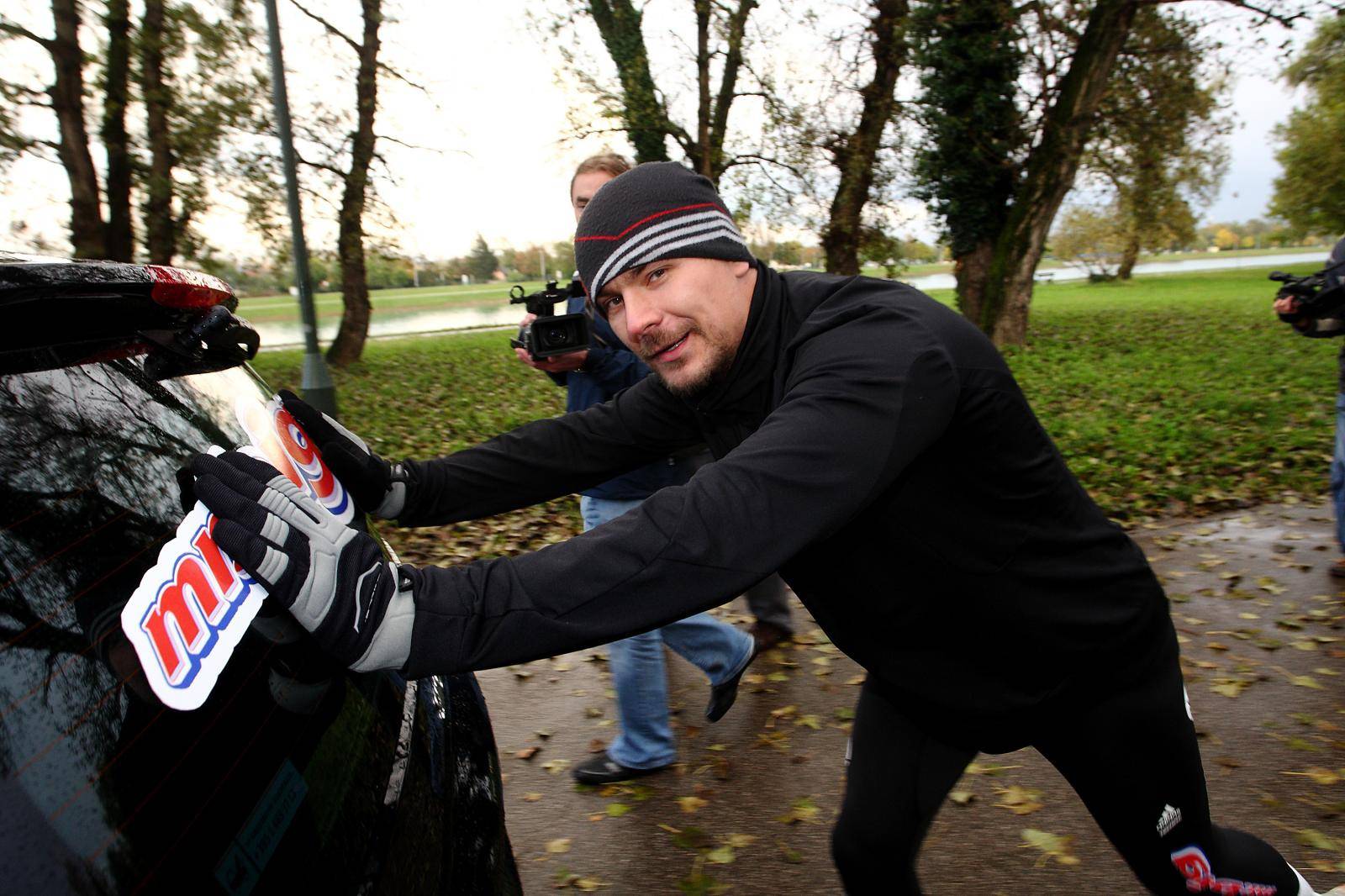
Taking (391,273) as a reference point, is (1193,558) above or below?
below

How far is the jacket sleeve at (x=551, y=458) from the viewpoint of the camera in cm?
230

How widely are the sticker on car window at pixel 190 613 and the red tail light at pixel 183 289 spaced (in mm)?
413

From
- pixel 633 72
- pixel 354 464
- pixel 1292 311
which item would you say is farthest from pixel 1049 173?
pixel 354 464

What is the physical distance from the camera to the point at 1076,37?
53.2 feet

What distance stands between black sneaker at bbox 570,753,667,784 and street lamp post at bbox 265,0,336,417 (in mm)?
6283

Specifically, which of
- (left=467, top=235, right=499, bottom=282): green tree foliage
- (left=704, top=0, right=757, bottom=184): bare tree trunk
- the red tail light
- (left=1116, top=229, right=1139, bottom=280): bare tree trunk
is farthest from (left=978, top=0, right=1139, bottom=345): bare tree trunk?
(left=1116, top=229, right=1139, bottom=280): bare tree trunk

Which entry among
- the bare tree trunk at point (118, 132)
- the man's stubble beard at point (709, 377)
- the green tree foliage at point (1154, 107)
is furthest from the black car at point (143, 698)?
the green tree foliage at point (1154, 107)

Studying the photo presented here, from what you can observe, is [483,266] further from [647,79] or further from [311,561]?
[311,561]

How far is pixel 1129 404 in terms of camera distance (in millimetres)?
11180

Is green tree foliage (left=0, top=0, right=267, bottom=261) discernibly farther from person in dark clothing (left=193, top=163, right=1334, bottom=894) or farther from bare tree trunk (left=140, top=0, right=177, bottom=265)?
person in dark clothing (left=193, top=163, right=1334, bottom=894)

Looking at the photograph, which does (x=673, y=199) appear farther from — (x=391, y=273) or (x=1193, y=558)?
(x=391, y=273)

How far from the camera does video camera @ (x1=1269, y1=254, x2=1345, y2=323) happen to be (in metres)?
4.74

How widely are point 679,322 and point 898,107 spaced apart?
1809cm

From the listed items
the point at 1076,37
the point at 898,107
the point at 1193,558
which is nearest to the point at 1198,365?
the point at 1076,37
